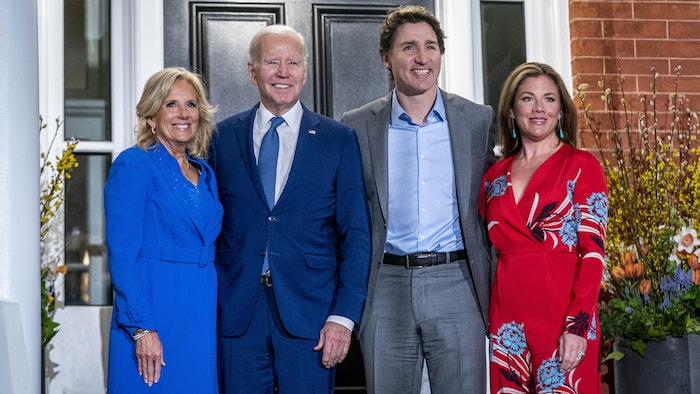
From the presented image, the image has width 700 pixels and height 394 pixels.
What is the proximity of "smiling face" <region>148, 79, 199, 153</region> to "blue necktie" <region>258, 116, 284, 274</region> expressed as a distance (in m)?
0.26

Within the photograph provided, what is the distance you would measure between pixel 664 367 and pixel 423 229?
56.9 inches

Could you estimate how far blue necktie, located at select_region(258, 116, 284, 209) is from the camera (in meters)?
3.08

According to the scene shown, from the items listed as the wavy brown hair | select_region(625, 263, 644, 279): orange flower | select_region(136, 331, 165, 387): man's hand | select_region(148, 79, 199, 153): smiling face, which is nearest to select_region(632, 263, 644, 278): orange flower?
select_region(625, 263, 644, 279): orange flower

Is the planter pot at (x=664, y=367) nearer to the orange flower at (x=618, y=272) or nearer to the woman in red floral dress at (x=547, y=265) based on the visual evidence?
the orange flower at (x=618, y=272)

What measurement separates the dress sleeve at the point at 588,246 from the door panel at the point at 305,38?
195 cm

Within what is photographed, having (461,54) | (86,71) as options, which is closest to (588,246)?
(461,54)

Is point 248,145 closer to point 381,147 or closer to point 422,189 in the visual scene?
point 381,147

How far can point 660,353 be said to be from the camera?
3.90 meters

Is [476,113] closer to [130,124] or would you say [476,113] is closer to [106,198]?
[106,198]

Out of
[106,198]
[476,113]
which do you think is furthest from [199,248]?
[476,113]

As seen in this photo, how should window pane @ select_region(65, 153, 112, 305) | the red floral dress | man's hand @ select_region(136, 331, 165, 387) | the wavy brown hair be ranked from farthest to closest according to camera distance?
window pane @ select_region(65, 153, 112, 305), the wavy brown hair, the red floral dress, man's hand @ select_region(136, 331, 165, 387)

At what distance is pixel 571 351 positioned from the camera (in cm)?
286

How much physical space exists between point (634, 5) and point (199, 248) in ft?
9.83

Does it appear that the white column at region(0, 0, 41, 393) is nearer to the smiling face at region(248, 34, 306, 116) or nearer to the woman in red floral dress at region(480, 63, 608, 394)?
the smiling face at region(248, 34, 306, 116)
